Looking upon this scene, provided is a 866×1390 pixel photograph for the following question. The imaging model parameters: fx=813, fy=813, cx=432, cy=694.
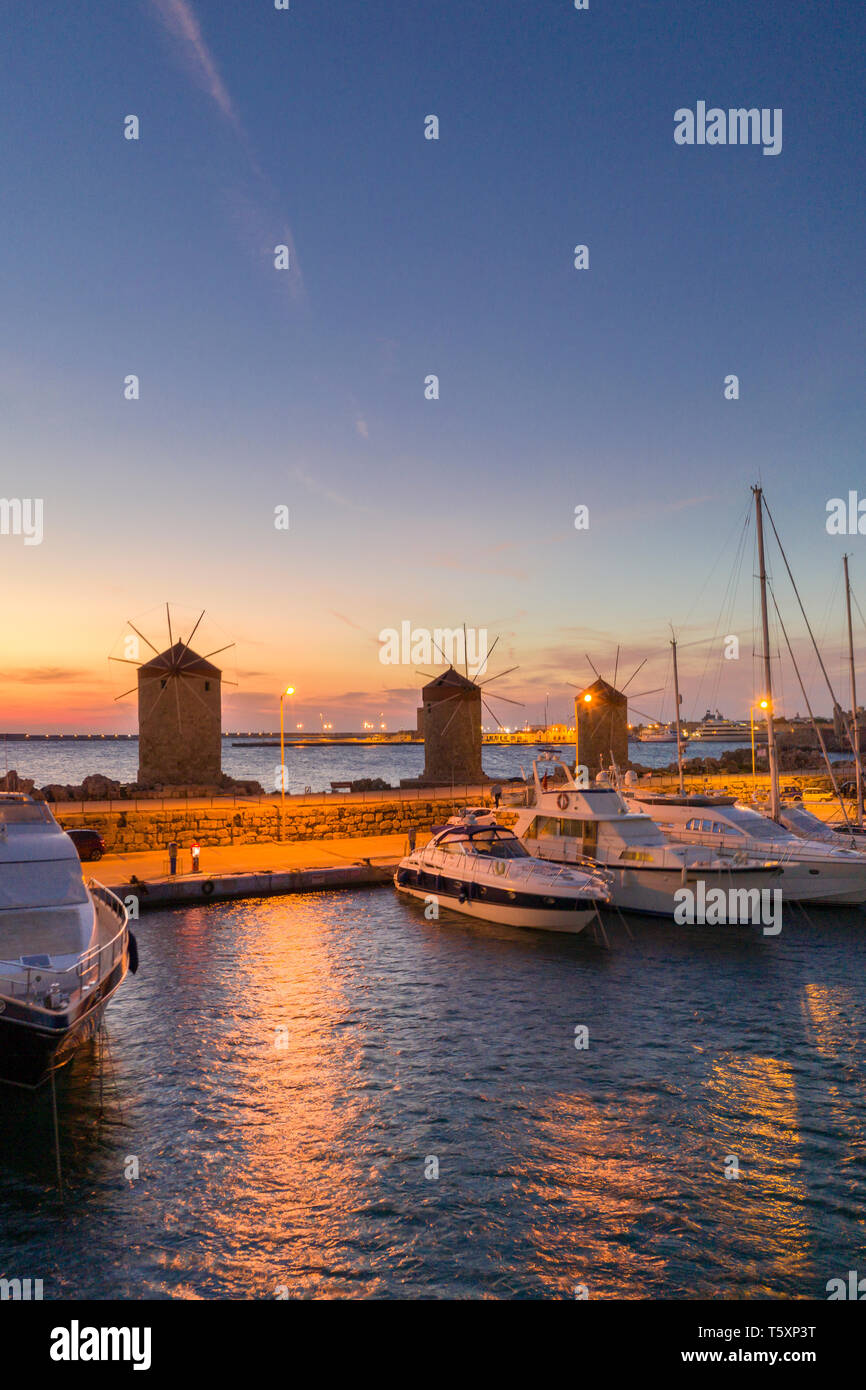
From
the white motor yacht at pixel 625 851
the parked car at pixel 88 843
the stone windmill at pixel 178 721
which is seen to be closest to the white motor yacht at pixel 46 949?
the parked car at pixel 88 843

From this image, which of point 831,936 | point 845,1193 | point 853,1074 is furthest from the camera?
point 831,936

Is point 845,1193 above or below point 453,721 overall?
below

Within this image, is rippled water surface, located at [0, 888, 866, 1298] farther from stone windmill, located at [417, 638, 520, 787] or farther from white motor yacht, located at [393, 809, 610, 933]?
stone windmill, located at [417, 638, 520, 787]

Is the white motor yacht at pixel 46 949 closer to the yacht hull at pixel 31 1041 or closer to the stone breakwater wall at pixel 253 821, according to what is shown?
the yacht hull at pixel 31 1041

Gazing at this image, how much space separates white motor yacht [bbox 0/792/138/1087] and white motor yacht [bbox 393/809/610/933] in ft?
33.3

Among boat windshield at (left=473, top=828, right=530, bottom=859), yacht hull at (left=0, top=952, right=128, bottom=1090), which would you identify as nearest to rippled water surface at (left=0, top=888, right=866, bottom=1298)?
yacht hull at (left=0, top=952, right=128, bottom=1090)

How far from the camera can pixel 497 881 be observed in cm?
2238

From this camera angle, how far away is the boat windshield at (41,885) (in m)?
14.7

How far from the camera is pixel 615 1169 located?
393 inches

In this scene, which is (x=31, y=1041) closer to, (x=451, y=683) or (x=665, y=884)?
(x=665, y=884)

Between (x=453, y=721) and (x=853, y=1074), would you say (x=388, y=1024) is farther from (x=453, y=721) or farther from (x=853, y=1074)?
(x=453, y=721)

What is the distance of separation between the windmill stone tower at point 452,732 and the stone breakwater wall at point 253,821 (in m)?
15.7

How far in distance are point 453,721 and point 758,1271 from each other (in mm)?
49594
